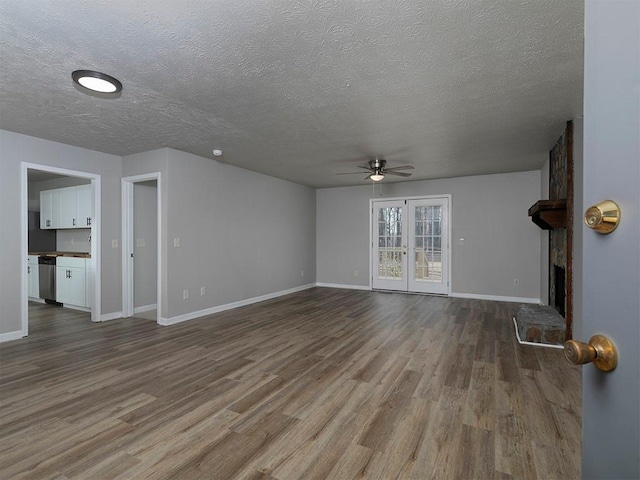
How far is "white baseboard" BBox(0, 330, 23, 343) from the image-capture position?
377cm

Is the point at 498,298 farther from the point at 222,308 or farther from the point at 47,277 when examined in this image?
the point at 47,277

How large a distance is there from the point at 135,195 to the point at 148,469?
4443mm

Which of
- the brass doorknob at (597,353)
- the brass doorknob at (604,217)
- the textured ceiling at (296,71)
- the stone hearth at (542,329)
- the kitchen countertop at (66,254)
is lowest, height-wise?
the stone hearth at (542,329)

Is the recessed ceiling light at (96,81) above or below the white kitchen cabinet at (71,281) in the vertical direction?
above

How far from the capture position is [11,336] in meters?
3.83

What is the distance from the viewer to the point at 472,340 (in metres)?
3.84

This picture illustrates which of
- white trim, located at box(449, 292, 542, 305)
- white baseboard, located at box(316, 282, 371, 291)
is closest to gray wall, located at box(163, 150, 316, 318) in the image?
white baseboard, located at box(316, 282, 371, 291)

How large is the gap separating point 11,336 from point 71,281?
1.86 meters

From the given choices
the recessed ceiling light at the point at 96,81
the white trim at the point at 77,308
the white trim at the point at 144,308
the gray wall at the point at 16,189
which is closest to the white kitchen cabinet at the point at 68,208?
the white trim at the point at 77,308

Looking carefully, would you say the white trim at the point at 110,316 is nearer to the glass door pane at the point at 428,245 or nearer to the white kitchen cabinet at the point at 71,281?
the white kitchen cabinet at the point at 71,281

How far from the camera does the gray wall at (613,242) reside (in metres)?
0.57

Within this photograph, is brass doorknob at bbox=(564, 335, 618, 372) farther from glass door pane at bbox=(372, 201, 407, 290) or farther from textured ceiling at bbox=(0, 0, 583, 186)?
glass door pane at bbox=(372, 201, 407, 290)

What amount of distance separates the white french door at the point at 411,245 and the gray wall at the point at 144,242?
4497 millimetres

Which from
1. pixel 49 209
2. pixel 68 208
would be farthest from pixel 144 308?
pixel 49 209
